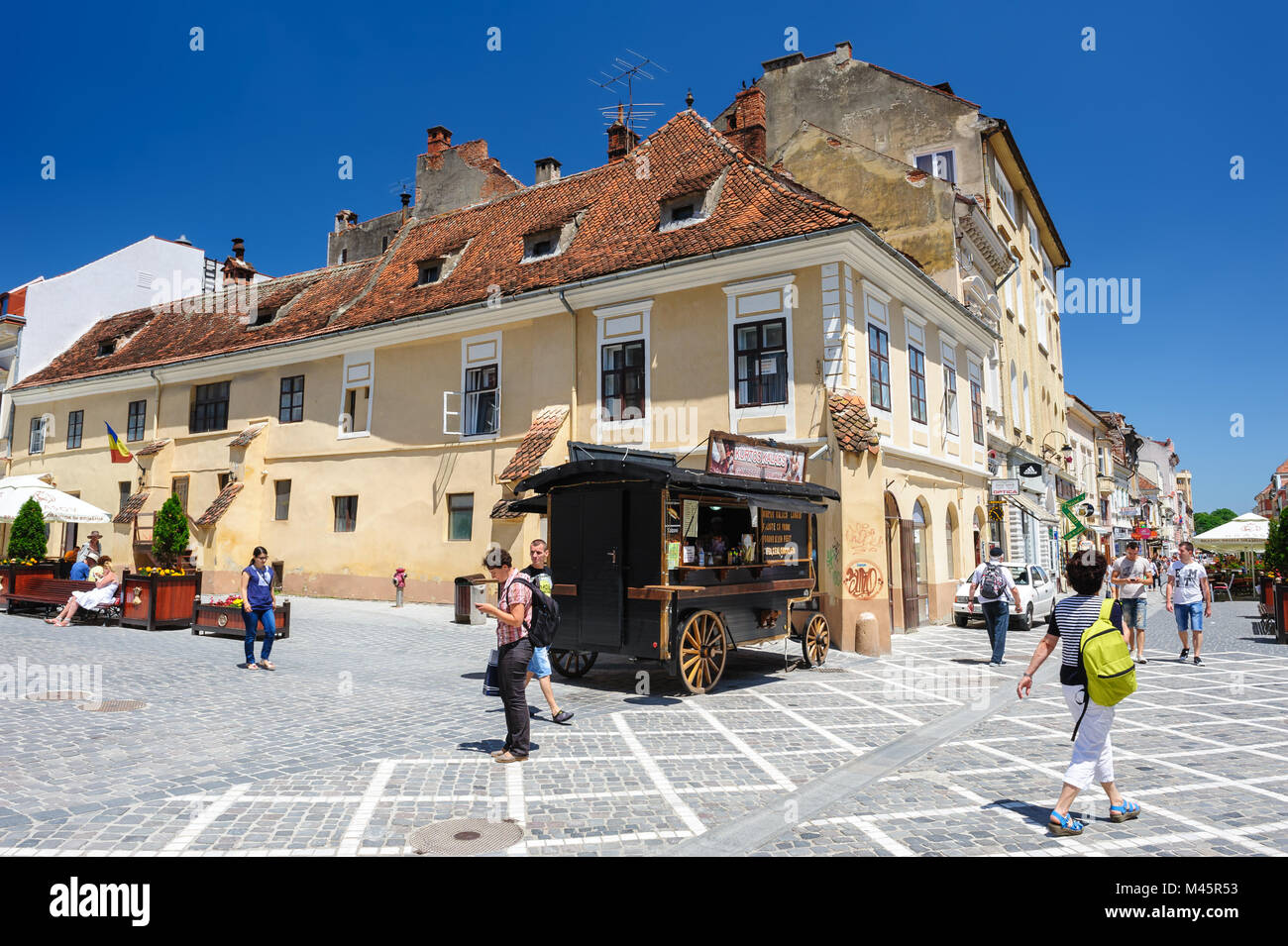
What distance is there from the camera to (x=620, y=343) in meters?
18.6

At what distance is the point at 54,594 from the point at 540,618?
14598 mm

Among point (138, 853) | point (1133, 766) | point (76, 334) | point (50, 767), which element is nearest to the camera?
point (138, 853)

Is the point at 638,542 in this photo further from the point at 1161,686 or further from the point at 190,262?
the point at 190,262

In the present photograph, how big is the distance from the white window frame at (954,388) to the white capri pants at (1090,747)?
1657 centimetres

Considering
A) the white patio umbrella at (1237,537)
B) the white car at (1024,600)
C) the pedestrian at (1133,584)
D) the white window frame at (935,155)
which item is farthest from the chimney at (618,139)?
the white patio umbrella at (1237,537)

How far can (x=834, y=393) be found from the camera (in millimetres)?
15719

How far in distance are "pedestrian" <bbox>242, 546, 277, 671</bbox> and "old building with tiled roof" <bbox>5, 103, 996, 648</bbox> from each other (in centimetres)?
369

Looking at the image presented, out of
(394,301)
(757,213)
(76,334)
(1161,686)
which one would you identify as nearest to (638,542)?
(1161,686)

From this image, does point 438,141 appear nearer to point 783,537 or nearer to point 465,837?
point 783,537

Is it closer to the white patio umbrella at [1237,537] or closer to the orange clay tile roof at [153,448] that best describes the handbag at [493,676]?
the orange clay tile roof at [153,448]

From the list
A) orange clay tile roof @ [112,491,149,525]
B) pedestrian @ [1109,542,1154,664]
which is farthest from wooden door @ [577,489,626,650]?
orange clay tile roof @ [112,491,149,525]

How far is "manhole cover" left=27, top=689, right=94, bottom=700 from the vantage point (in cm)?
884

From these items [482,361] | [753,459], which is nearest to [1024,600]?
[753,459]

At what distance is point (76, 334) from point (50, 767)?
34593 mm
